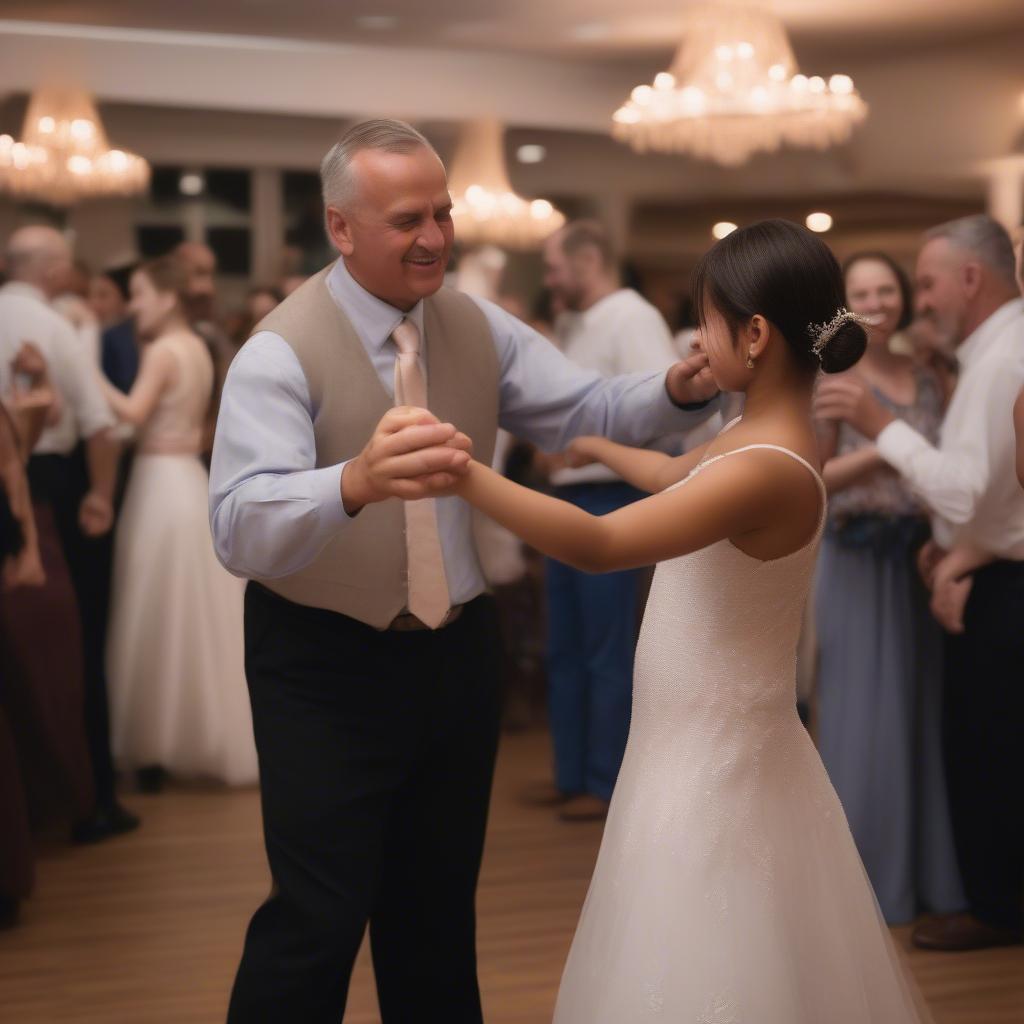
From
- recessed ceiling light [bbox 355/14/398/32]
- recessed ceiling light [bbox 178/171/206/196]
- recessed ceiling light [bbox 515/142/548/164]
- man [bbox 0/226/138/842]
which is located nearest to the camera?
man [bbox 0/226/138/842]

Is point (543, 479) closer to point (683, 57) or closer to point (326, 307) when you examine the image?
point (683, 57)

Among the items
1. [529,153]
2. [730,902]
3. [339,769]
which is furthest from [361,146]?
[529,153]

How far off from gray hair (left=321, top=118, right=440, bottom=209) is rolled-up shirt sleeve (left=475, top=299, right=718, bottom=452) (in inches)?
13.7

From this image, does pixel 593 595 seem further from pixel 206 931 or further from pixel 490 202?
pixel 490 202

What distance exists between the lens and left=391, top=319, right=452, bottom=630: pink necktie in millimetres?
1972

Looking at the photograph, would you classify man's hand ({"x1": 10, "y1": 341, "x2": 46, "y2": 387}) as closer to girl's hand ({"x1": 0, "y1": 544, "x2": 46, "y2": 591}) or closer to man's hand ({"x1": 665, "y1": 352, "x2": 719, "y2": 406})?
girl's hand ({"x1": 0, "y1": 544, "x2": 46, "y2": 591})

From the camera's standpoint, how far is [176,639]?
4.62 m

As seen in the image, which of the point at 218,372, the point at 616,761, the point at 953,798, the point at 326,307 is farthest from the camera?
the point at 218,372

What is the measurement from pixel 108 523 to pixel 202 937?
1456 mm

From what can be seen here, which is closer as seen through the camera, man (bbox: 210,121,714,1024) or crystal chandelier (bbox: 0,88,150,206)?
man (bbox: 210,121,714,1024)

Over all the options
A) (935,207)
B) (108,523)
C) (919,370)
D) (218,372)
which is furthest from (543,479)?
(935,207)

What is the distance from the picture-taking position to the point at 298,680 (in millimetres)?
1976

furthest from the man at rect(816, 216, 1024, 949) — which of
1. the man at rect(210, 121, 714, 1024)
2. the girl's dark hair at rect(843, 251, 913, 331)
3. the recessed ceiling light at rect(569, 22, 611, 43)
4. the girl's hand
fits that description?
the recessed ceiling light at rect(569, 22, 611, 43)

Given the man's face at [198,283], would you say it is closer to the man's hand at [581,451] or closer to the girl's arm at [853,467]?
the girl's arm at [853,467]
